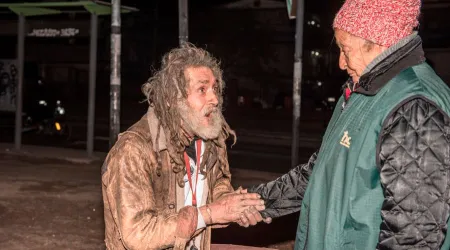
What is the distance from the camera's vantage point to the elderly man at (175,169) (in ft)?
10.0

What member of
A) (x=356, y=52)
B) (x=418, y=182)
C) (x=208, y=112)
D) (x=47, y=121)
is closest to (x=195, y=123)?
(x=208, y=112)

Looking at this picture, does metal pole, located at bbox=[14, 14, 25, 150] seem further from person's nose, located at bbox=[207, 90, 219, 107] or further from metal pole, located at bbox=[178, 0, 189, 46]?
person's nose, located at bbox=[207, 90, 219, 107]

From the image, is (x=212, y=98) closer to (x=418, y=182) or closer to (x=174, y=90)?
(x=174, y=90)

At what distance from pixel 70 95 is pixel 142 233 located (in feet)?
161

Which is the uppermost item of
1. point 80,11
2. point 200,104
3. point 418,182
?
point 80,11

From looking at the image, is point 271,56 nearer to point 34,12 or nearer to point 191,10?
point 191,10

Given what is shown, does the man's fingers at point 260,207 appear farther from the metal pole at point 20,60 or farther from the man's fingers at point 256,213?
the metal pole at point 20,60

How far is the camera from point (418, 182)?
88.6 inches

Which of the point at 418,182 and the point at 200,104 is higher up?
the point at 200,104

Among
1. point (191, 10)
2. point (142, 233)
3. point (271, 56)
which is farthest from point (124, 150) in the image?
point (271, 56)

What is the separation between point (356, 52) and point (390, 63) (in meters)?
0.22

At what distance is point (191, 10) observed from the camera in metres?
43.9

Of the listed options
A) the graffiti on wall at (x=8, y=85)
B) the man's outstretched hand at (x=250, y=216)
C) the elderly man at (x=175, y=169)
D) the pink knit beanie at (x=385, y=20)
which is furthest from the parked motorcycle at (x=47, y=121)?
the pink knit beanie at (x=385, y=20)

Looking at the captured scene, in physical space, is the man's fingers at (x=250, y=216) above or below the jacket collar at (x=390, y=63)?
below
